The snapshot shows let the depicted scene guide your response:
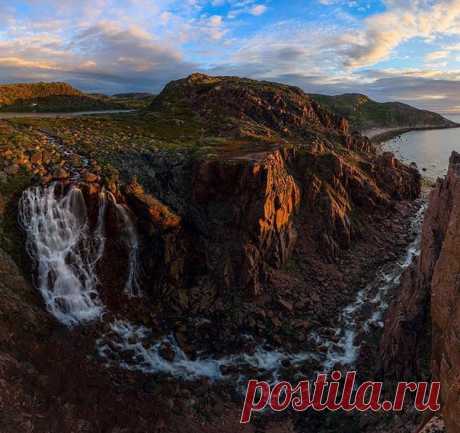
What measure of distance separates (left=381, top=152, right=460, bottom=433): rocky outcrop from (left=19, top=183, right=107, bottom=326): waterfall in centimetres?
2048

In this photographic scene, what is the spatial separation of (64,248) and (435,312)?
2550cm

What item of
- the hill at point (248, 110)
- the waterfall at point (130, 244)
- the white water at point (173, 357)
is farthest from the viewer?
the hill at point (248, 110)

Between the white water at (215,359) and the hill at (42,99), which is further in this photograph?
the hill at (42,99)

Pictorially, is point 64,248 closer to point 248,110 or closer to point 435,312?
point 435,312

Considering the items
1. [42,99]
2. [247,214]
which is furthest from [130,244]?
[42,99]

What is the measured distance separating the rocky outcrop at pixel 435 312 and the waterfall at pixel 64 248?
2048 centimetres

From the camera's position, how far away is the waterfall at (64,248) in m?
27.0

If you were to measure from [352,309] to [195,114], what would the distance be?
46758 millimetres

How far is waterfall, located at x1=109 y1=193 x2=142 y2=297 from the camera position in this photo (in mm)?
30109

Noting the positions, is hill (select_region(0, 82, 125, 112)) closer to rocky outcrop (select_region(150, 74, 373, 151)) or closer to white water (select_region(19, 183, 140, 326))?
rocky outcrop (select_region(150, 74, 373, 151))

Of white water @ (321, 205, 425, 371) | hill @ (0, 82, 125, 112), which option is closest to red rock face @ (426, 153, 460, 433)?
white water @ (321, 205, 425, 371)

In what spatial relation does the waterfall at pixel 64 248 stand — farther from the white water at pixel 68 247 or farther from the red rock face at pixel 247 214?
the red rock face at pixel 247 214

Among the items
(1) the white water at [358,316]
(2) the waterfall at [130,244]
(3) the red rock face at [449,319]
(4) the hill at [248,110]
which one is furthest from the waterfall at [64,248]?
(4) the hill at [248,110]

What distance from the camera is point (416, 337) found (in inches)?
818
